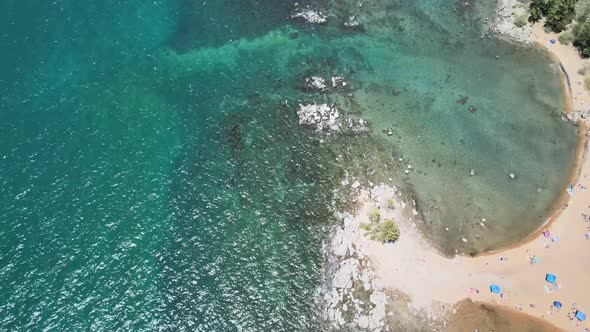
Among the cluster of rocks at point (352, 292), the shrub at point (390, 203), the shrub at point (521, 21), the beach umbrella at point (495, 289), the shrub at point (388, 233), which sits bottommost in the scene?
the cluster of rocks at point (352, 292)

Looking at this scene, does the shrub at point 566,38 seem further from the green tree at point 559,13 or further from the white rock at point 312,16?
the white rock at point 312,16

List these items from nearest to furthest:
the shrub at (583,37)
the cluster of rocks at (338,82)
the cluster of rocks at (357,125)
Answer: the cluster of rocks at (357,125) → the shrub at (583,37) → the cluster of rocks at (338,82)

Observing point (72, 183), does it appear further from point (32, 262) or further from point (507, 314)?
point (507, 314)

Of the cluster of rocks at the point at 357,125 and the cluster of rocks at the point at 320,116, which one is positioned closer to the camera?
the cluster of rocks at the point at 357,125

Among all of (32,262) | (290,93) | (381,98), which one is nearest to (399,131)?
(381,98)

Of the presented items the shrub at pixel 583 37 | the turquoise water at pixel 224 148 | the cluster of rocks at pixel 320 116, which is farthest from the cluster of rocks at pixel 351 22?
the shrub at pixel 583 37

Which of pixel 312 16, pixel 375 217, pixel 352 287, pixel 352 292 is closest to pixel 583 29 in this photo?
pixel 312 16

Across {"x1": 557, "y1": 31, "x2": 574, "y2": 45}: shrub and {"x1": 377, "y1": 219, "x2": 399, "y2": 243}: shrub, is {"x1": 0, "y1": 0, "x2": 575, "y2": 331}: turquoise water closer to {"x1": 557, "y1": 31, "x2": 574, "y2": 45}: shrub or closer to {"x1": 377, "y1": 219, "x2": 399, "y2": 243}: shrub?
{"x1": 557, "y1": 31, "x2": 574, "y2": 45}: shrub
